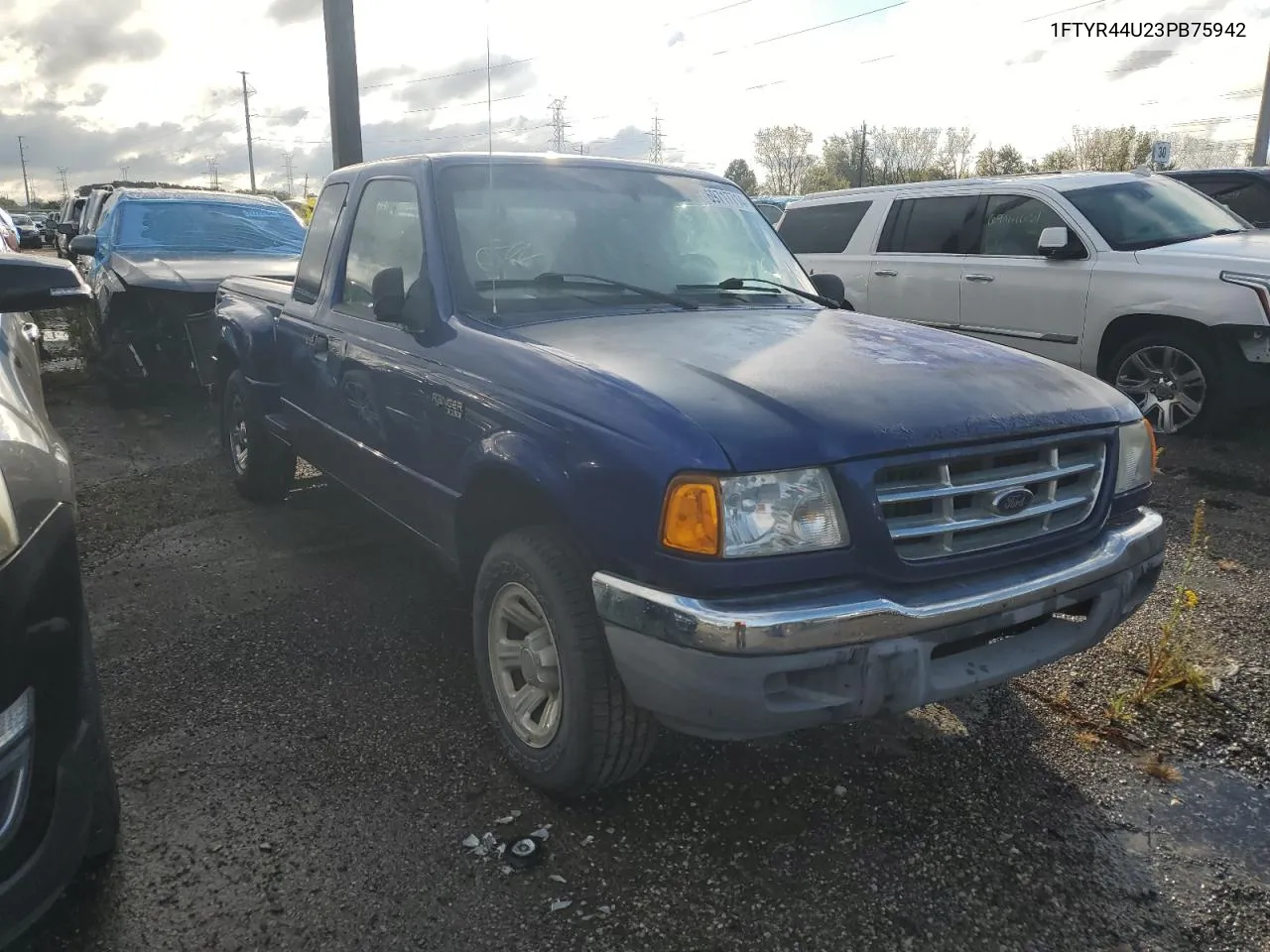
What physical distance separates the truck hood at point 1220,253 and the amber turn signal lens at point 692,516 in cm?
571

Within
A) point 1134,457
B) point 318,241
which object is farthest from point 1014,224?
point 318,241

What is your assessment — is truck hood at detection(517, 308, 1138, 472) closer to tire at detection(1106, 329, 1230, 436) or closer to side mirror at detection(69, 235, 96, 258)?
tire at detection(1106, 329, 1230, 436)

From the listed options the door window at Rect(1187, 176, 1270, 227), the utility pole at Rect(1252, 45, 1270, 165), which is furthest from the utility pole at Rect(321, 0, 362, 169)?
the utility pole at Rect(1252, 45, 1270, 165)

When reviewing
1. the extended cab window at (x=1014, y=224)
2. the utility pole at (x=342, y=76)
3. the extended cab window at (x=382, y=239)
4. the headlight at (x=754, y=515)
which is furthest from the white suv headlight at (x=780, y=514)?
the utility pole at (x=342, y=76)

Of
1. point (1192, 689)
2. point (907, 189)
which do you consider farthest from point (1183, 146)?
point (1192, 689)

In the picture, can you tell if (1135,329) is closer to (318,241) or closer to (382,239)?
(382,239)

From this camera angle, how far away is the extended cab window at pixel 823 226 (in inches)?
335

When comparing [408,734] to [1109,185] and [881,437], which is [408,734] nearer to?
[881,437]

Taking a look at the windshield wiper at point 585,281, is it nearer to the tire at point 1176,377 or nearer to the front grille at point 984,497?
the front grille at point 984,497

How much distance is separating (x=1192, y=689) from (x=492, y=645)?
2512 mm

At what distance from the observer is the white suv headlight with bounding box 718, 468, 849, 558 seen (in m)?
2.16

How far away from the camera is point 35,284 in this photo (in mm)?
2342

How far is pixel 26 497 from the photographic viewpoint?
6.29ft

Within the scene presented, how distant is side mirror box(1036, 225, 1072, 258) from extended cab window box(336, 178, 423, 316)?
5084mm
